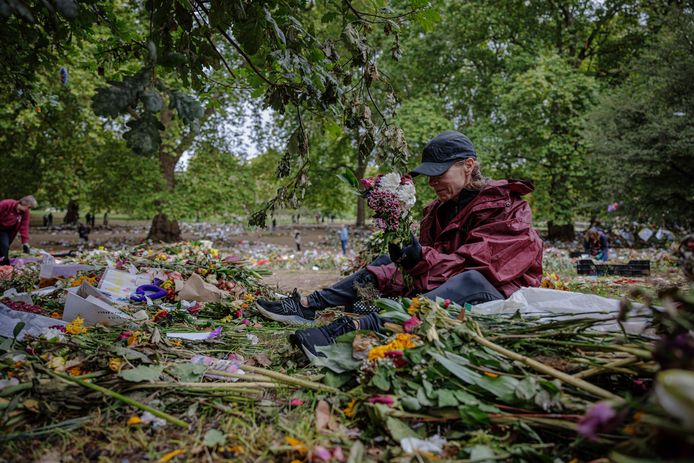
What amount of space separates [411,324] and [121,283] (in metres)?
3.17

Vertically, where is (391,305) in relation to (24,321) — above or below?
above

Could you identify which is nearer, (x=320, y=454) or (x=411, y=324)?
(x=320, y=454)

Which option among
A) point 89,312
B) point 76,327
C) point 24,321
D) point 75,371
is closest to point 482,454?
point 75,371

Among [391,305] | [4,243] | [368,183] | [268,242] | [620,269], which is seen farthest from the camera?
[268,242]

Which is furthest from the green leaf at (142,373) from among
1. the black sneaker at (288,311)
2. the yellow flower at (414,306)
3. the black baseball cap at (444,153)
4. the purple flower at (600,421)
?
the black baseball cap at (444,153)

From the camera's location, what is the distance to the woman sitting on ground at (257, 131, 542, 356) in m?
2.68

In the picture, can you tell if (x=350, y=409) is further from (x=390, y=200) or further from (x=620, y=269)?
(x=620, y=269)

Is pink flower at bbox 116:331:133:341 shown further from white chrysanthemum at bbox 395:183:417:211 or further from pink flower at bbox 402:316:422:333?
white chrysanthemum at bbox 395:183:417:211

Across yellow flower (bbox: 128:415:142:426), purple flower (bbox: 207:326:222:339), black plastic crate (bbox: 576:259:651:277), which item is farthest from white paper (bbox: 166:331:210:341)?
black plastic crate (bbox: 576:259:651:277)

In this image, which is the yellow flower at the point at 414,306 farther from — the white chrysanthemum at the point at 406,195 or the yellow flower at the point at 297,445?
the yellow flower at the point at 297,445

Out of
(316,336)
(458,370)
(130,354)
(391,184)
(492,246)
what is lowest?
(130,354)

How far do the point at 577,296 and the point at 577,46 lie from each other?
17780mm

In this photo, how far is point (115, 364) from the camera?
1869 millimetres

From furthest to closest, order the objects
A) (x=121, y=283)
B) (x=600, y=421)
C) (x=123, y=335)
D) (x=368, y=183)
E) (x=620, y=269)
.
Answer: (x=620, y=269)
(x=121, y=283)
(x=368, y=183)
(x=123, y=335)
(x=600, y=421)
